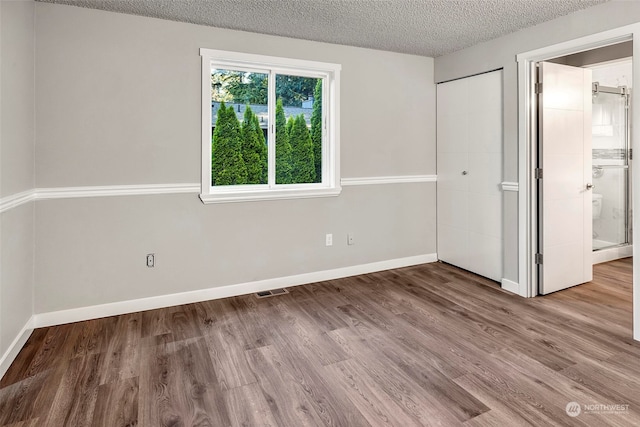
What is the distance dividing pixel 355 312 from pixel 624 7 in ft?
9.54

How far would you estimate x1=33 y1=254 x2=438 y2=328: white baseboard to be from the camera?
9.59ft

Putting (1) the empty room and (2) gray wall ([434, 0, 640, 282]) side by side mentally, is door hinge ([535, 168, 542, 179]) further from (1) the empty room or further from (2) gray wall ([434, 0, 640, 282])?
(2) gray wall ([434, 0, 640, 282])

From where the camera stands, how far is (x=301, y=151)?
12.7ft

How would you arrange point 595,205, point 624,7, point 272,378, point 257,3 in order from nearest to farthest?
point 272,378 → point 624,7 → point 257,3 → point 595,205

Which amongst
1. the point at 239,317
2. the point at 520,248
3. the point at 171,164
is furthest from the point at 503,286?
the point at 171,164

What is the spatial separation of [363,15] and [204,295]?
2706 mm

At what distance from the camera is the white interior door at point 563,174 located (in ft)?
11.0

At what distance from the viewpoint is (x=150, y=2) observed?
110 inches

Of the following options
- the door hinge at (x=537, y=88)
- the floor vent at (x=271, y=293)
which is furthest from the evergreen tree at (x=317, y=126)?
the door hinge at (x=537, y=88)

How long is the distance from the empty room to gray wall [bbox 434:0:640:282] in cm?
2

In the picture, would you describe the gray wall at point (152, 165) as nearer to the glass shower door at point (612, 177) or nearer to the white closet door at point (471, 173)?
the white closet door at point (471, 173)

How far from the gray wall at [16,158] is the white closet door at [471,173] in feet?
12.4

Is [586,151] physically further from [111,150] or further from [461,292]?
[111,150]

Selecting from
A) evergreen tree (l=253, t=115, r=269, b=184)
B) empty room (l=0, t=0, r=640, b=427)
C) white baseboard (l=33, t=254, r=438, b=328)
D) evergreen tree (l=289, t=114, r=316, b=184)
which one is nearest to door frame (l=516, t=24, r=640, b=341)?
empty room (l=0, t=0, r=640, b=427)
